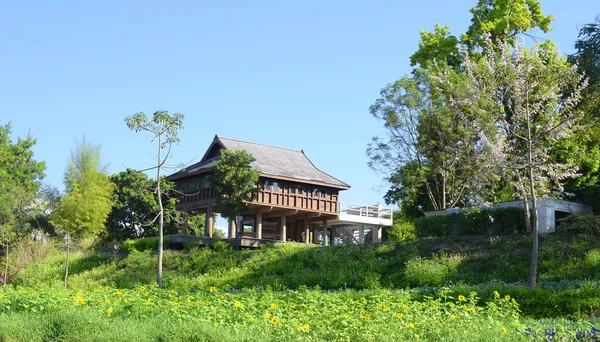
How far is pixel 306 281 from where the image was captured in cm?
2631

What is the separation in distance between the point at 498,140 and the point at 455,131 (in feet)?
47.6

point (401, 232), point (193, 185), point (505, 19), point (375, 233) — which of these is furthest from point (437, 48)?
point (193, 185)

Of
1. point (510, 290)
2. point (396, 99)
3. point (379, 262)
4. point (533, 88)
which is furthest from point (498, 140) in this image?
point (396, 99)

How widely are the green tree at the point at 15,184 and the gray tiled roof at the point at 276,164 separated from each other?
9.93 m

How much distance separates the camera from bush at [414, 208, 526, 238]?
95.0 feet

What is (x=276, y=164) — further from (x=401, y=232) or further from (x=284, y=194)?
(x=401, y=232)

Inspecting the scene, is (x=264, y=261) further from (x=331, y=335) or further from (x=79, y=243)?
(x=331, y=335)

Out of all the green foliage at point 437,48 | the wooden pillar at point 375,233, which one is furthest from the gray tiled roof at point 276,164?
the green foliage at point 437,48

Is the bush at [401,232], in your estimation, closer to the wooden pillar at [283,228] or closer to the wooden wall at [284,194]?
the wooden wall at [284,194]

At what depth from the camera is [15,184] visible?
167 ft

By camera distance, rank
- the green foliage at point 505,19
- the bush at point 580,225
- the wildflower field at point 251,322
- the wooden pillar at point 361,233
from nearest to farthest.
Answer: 1. the wildflower field at point 251,322
2. the bush at point 580,225
3. the green foliage at point 505,19
4. the wooden pillar at point 361,233

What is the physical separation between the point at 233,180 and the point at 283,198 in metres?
6.23

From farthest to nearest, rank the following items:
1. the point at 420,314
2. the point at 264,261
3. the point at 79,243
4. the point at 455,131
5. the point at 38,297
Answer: the point at 79,243
the point at 455,131
the point at 264,261
the point at 38,297
the point at 420,314

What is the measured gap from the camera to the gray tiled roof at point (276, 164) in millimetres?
44281
